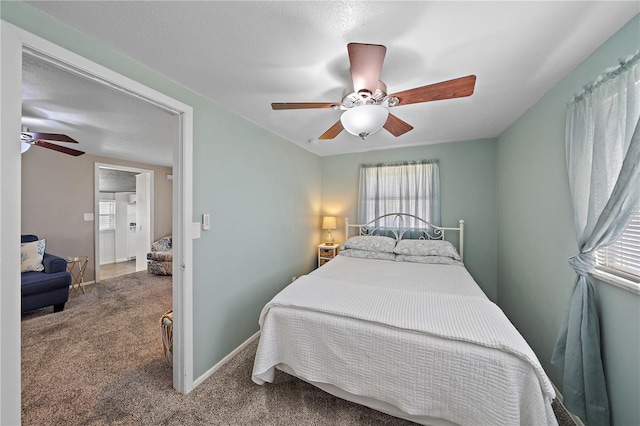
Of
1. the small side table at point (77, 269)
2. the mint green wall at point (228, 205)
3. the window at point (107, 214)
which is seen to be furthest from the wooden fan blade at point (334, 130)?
the window at point (107, 214)

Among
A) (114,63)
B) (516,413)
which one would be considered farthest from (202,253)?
(516,413)

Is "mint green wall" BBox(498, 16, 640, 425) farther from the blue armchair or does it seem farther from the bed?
the blue armchair

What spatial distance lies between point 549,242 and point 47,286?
5.56 meters

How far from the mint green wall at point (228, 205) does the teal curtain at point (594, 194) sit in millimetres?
2534

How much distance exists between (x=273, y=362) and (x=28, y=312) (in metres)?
3.70

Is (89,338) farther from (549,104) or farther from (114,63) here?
(549,104)

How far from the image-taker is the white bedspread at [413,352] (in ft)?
3.84

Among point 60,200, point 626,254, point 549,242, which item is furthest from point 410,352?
point 60,200

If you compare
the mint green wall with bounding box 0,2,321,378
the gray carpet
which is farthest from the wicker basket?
the mint green wall with bounding box 0,2,321,378

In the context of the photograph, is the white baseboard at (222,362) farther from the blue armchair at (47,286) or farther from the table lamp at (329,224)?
the blue armchair at (47,286)

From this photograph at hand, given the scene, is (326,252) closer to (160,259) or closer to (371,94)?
(371,94)

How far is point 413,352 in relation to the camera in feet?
4.36

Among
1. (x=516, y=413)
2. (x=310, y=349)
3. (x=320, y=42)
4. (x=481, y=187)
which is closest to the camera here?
(x=516, y=413)

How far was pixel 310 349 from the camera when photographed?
62.6 inches
